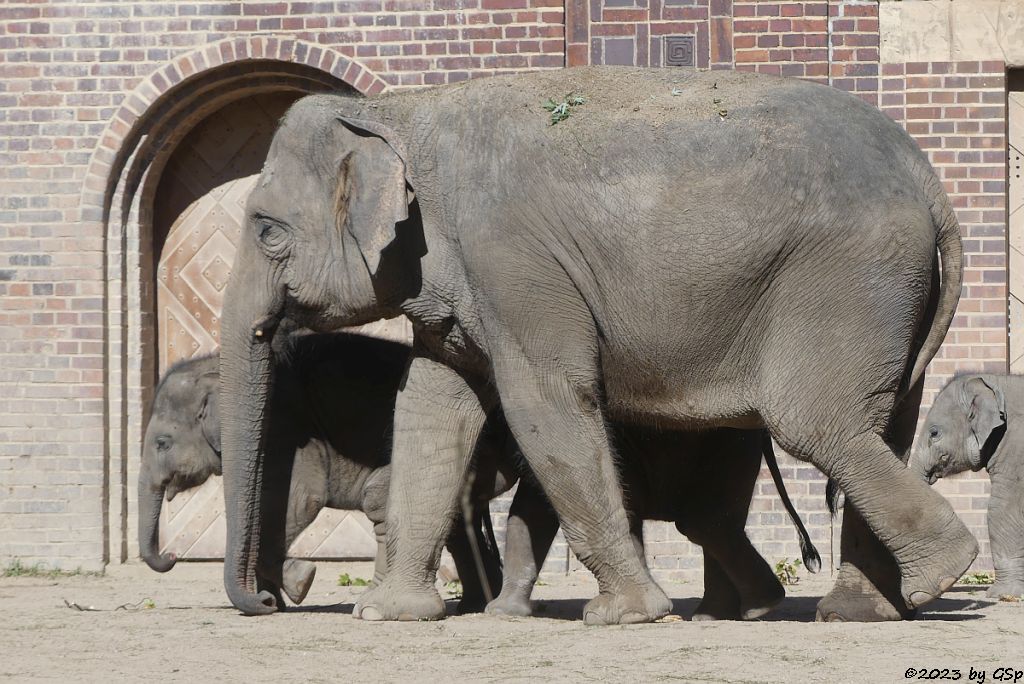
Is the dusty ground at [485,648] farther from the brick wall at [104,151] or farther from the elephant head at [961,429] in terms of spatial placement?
the brick wall at [104,151]

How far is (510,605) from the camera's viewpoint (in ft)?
22.4

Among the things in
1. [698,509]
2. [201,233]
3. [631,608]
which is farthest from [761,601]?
[201,233]

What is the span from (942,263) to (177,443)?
3633 millimetres

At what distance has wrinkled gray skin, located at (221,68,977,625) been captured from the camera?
5746 millimetres

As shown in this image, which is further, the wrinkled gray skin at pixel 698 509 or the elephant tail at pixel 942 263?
the wrinkled gray skin at pixel 698 509

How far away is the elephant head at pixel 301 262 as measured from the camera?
20.6 ft

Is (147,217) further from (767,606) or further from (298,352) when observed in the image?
(767,606)

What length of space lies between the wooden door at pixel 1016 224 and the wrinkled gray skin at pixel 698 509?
318 cm

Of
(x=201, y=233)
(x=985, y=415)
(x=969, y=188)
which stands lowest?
(x=985, y=415)

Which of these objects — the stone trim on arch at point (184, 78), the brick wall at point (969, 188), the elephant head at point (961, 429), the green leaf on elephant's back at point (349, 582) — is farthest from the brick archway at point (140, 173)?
the elephant head at point (961, 429)

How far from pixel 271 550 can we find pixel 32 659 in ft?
5.62

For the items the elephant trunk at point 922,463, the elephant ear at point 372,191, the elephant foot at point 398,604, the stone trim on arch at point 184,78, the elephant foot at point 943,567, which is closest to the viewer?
the elephant foot at point 943,567

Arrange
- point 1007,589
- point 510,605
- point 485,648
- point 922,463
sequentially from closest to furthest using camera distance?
1. point 485,648
2. point 510,605
3. point 1007,589
4. point 922,463

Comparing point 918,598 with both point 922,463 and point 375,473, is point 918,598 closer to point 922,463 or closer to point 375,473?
point 922,463
